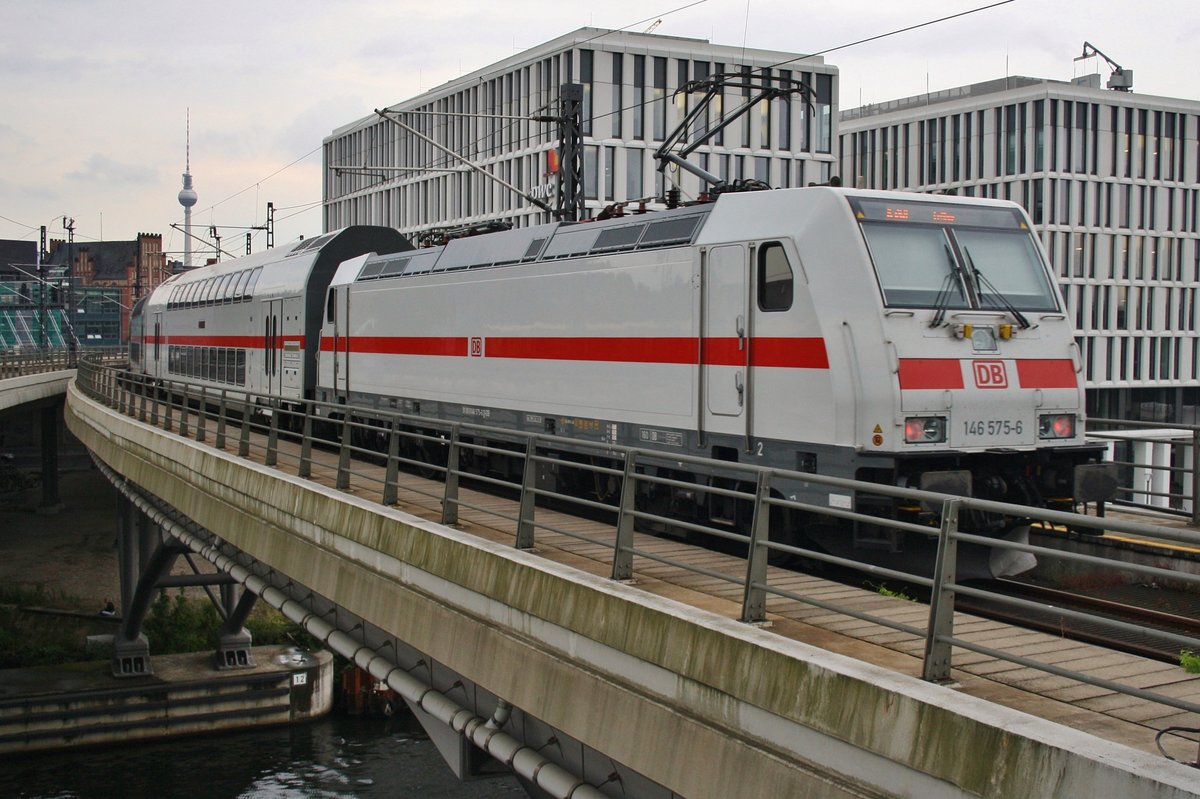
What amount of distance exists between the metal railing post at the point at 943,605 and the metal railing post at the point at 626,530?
9.81 ft

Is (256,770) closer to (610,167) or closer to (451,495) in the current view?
(451,495)

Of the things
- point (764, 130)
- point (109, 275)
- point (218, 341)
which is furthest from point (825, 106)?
point (109, 275)

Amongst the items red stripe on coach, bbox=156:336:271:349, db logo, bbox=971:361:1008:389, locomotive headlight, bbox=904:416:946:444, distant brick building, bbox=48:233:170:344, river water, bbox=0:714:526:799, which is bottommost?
river water, bbox=0:714:526:799

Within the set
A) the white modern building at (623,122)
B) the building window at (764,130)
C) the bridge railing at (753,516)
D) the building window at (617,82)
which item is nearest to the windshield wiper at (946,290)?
the bridge railing at (753,516)

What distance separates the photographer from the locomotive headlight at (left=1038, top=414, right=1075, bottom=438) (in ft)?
39.0

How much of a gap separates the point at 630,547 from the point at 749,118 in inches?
2300

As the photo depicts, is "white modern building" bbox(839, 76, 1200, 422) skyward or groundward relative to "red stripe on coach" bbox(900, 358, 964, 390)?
skyward

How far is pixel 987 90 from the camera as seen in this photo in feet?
224

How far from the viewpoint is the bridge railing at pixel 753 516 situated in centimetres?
584

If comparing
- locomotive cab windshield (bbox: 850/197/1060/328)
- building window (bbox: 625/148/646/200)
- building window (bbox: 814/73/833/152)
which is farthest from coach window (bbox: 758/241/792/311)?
building window (bbox: 814/73/833/152)

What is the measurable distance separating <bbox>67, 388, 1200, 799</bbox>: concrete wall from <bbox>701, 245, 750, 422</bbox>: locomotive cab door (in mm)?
3243

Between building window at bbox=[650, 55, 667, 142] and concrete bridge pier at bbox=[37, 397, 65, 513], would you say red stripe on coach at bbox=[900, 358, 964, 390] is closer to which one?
building window at bbox=[650, 55, 667, 142]

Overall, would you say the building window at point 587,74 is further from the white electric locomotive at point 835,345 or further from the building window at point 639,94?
the white electric locomotive at point 835,345

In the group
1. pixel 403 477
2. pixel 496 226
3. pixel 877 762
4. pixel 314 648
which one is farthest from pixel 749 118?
pixel 877 762
